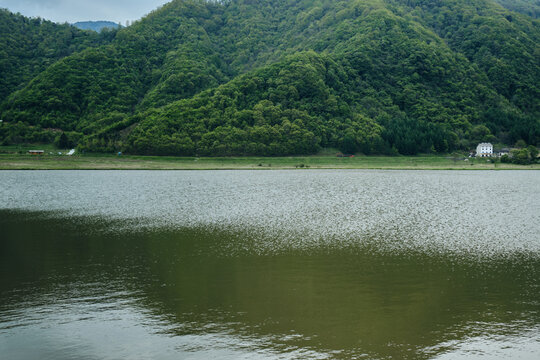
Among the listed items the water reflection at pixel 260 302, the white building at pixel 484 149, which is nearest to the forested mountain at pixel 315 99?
the white building at pixel 484 149

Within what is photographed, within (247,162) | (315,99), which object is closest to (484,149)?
(315,99)

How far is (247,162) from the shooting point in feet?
396

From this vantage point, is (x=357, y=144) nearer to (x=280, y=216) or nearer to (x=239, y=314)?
(x=280, y=216)

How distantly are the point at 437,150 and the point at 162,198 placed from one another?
11007 cm

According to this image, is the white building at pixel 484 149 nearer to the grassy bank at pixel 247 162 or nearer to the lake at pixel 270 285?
the grassy bank at pixel 247 162

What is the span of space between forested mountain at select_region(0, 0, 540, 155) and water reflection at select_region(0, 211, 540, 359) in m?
106

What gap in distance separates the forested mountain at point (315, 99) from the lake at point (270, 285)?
97.7 metres

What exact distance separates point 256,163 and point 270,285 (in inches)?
4058

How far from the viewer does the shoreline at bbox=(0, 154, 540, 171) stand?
108 m

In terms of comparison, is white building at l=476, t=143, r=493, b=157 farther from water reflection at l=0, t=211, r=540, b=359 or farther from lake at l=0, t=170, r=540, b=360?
water reflection at l=0, t=211, r=540, b=359

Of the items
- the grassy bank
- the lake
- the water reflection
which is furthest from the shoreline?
the water reflection

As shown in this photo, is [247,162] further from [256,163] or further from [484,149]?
[484,149]

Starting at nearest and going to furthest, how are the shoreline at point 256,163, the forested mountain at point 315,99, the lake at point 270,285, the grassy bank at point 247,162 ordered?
1. the lake at point 270,285
2. the grassy bank at point 247,162
3. the shoreline at point 256,163
4. the forested mountain at point 315,99

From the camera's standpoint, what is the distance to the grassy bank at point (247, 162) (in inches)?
4264
